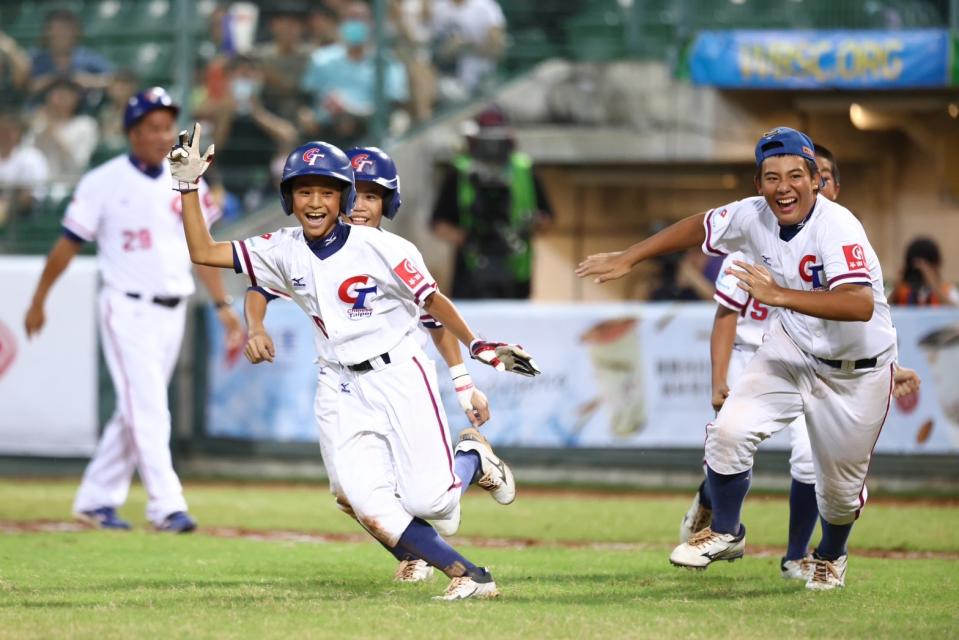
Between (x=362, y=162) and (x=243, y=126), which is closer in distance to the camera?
(x=362, y=162)

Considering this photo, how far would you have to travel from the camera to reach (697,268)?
15.5 meters

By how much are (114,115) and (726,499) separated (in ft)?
38.3

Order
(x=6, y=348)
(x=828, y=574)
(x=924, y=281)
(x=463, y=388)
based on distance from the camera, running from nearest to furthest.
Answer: (x=463, y=388) → (x=828, y=574) → (x=924, y=281) → (x=6, y=348)

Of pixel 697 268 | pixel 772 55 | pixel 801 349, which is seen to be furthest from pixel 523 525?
pixel 772 55

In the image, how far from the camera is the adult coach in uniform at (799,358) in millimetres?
6969

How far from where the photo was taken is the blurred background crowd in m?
16.6

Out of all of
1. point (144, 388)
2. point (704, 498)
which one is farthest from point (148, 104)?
point (704, 498)

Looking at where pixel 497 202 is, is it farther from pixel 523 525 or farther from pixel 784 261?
pixel 784 261

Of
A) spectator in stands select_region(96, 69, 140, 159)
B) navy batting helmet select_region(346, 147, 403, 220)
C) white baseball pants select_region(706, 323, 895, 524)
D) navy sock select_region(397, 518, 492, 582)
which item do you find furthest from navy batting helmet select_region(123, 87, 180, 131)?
spectator in stands select_region(96, 69, 140, 159)

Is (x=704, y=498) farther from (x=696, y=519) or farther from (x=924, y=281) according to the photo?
(x=924, y=281)

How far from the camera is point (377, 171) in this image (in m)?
7.61

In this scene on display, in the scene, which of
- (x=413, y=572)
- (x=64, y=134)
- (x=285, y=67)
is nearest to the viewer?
(x=413, y=572)

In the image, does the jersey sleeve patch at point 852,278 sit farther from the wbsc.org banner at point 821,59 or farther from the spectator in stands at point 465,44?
the spectator in stands at point 465,44

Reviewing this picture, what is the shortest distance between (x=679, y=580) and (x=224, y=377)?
7.33 meters
